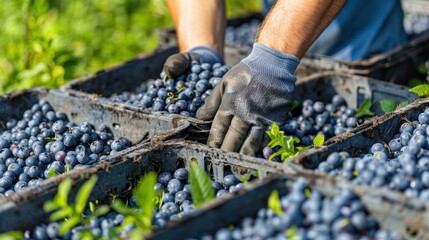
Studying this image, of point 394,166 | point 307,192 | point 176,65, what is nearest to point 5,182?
point 176,65

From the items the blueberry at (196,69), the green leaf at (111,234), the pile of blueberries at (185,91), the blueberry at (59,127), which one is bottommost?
the green leaf at (111,234)

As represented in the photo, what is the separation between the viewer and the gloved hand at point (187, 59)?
280 centimetres

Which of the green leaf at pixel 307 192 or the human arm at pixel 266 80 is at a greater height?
the human arm at pixel 266 80

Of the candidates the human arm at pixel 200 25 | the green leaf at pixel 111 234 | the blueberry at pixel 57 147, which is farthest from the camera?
the human arm at pixel 200 25

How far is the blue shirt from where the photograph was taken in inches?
150

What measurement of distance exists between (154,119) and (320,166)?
2.85 ft

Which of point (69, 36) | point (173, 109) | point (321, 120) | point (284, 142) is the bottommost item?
point (321, 120)

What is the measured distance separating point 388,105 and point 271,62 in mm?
756

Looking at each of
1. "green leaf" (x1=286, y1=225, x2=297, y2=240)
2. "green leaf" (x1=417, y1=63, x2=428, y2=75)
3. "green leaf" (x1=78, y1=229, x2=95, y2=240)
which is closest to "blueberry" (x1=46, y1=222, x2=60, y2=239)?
"green leaf" (x1=78, y1=229, x2=95, y2=240)

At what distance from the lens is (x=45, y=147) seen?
2.57 m

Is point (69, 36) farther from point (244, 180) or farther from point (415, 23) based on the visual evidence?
point (244, 180)

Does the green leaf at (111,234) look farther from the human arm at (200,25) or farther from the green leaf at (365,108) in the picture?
the green leaf at (365,108)

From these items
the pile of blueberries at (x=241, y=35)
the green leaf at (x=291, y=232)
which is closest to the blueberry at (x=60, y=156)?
the green leaf at (x=291, y=232)

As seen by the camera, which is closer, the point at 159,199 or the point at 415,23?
the point at 159,199
